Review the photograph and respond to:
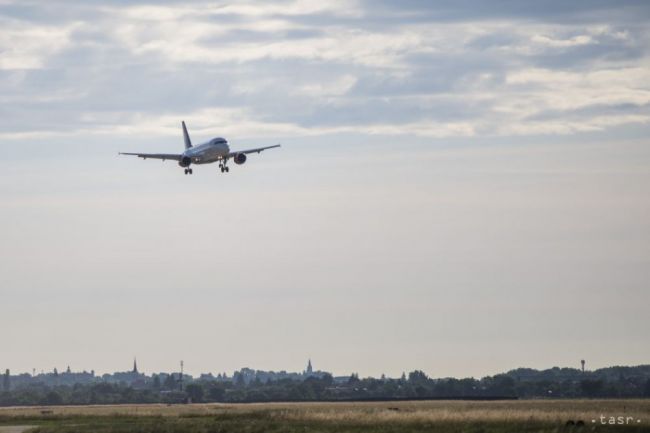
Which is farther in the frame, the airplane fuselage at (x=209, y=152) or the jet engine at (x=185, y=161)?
the airplane fuselage at (x=209, y=152)

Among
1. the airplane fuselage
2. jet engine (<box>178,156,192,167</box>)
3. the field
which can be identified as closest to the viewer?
the field

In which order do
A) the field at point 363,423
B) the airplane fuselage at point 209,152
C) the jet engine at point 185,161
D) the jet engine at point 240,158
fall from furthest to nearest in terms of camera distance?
the jet engine at point 240,158 → the airplane fuselage at point 209,152 → the jet engine at point 185,161 → the field at point 363,423

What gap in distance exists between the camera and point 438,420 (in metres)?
103

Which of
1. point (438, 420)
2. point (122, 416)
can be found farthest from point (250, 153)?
point (438, 420)

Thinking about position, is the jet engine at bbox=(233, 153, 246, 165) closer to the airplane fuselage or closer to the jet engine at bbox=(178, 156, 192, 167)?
the airplane fuselage

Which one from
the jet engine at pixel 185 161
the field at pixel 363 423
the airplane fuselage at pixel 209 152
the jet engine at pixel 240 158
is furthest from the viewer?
the jet engine at pixel 240 158

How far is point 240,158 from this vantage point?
156 m

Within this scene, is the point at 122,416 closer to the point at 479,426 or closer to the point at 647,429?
the point at 479,426

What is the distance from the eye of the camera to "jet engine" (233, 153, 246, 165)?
156 m

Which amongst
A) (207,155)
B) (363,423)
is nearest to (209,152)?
(207,155)

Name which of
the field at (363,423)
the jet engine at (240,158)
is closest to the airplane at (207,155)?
the jet engine at (240,158)

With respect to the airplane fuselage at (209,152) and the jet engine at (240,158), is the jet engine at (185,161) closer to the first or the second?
the airplane fuselage at (209,152)

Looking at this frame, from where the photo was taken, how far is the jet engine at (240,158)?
156m

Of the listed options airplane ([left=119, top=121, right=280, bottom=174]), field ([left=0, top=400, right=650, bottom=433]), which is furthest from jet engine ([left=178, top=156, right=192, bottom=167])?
field ([left=0, top=400, right=650, bottom=433])
